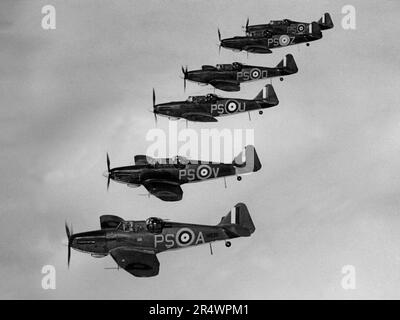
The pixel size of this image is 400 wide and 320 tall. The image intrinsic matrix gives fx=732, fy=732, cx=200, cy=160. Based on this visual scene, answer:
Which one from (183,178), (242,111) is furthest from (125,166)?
(242,111)

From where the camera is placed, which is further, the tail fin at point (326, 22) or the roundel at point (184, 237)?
the tail fin at point (326, 22)

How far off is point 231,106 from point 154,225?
1008cm

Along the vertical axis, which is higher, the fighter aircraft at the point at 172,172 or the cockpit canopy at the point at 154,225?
the fighter aircraft at the point at 172,172

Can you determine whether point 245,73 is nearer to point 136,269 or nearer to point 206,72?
point 206,72

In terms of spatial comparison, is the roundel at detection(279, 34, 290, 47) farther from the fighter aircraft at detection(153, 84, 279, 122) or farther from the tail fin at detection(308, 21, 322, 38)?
the fighter aircraft at detection(153, 84, 279, 122)

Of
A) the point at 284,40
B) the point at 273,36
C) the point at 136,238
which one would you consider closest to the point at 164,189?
the point at 136,238

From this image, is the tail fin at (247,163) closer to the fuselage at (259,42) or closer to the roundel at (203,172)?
the roundel at (203,172)

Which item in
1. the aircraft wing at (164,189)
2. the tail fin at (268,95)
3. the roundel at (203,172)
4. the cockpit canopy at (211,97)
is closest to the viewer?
the aircraft wing at (164,189)

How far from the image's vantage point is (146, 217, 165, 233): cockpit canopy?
3039 centimetres

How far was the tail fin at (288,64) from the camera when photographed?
138 ft

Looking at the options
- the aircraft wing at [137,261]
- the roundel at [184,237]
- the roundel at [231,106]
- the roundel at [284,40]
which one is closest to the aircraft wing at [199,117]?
the roundel at [231,106]

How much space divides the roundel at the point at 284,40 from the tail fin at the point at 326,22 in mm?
3563

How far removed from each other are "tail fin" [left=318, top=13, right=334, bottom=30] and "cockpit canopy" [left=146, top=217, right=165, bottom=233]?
68.6 feet

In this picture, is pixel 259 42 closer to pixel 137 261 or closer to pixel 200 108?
pixel 200 108
